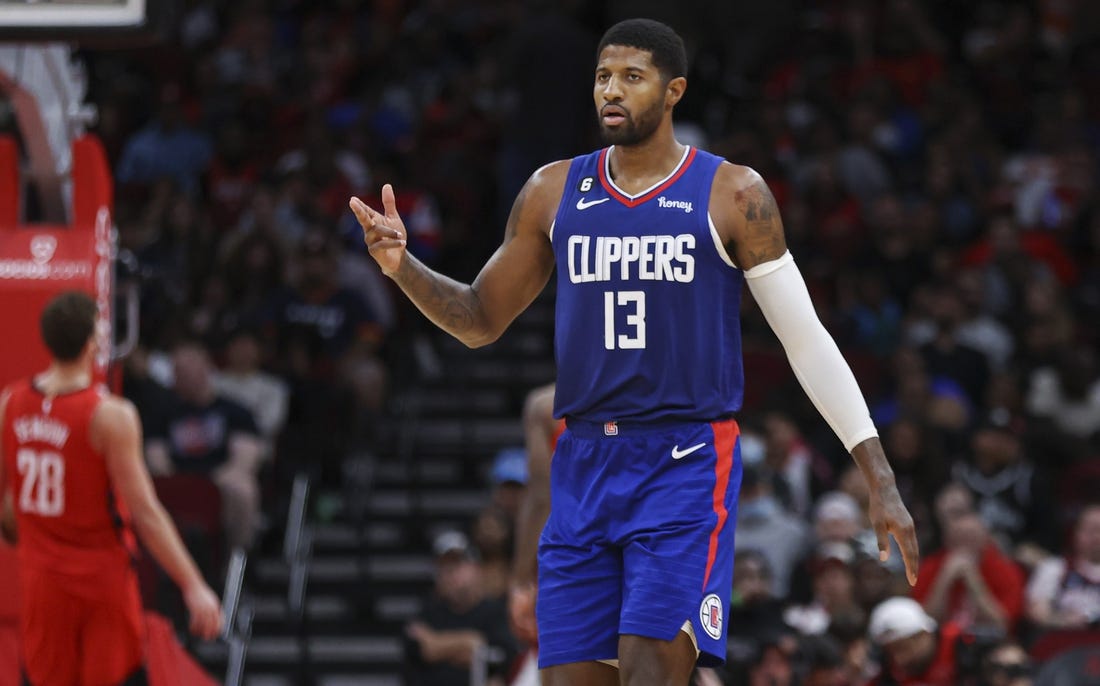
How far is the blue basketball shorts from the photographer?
499cm

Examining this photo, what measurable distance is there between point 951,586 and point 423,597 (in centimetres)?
343

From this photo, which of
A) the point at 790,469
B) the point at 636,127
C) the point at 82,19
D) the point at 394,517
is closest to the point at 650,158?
the point at 636,127

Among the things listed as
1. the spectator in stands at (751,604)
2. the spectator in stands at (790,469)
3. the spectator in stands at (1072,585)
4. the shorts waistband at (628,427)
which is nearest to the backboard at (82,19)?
the shorts waistband at (628,427)

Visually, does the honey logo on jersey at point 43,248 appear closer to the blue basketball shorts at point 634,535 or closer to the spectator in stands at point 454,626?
the spectator in stands at point 454,626

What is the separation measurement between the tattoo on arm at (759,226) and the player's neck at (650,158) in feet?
0.76

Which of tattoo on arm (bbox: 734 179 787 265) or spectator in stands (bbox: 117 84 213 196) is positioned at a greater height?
spectator in stands (bbox: 117 84 213 196)

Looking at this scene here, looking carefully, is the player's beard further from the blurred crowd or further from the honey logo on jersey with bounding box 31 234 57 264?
the honey logo on jersey with bounding box 31 234 57 264

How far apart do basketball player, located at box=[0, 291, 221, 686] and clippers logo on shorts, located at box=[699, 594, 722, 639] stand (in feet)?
8.28

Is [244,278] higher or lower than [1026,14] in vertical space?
lower

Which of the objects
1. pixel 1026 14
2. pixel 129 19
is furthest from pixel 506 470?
pixel 1026 14

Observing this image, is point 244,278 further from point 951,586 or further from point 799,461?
point 951,586

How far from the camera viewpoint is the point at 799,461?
11.5 m

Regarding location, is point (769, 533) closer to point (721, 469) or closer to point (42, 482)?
point (42, 482)

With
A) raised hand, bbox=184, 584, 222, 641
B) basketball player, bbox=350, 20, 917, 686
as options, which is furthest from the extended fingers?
raised hand, bbox=184, 584, 222, 641
